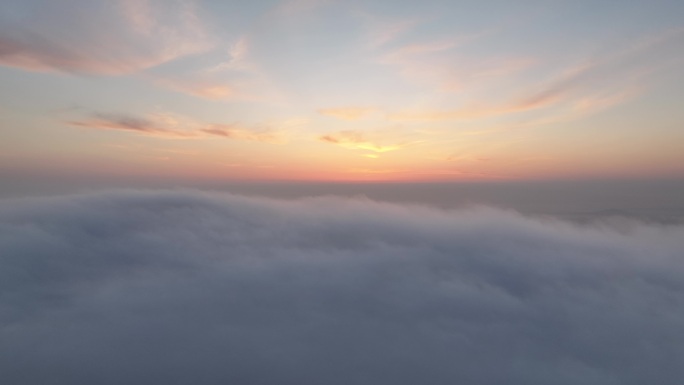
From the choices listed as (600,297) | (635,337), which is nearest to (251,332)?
(635,337)

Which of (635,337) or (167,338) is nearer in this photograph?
(167,338)

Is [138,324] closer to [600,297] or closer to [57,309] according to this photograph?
[57,309]

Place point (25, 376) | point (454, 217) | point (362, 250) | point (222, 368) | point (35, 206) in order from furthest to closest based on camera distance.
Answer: point (454, 217) → point (35, 206) → point (362, 250) → point (222, 368) → point (25, 376)

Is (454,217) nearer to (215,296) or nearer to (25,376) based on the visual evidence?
(215,296)

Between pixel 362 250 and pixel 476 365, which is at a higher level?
pixel 362 250

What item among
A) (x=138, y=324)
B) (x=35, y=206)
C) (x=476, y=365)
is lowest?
(x=476, y=365)

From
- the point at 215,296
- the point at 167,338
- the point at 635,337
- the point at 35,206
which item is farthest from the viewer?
the point at 35,206

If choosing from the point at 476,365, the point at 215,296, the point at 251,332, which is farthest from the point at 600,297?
the point at 215,296

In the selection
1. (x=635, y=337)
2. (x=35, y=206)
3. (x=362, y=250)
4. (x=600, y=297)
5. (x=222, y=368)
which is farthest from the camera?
(x=35, y=206)

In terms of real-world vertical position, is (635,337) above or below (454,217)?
below
